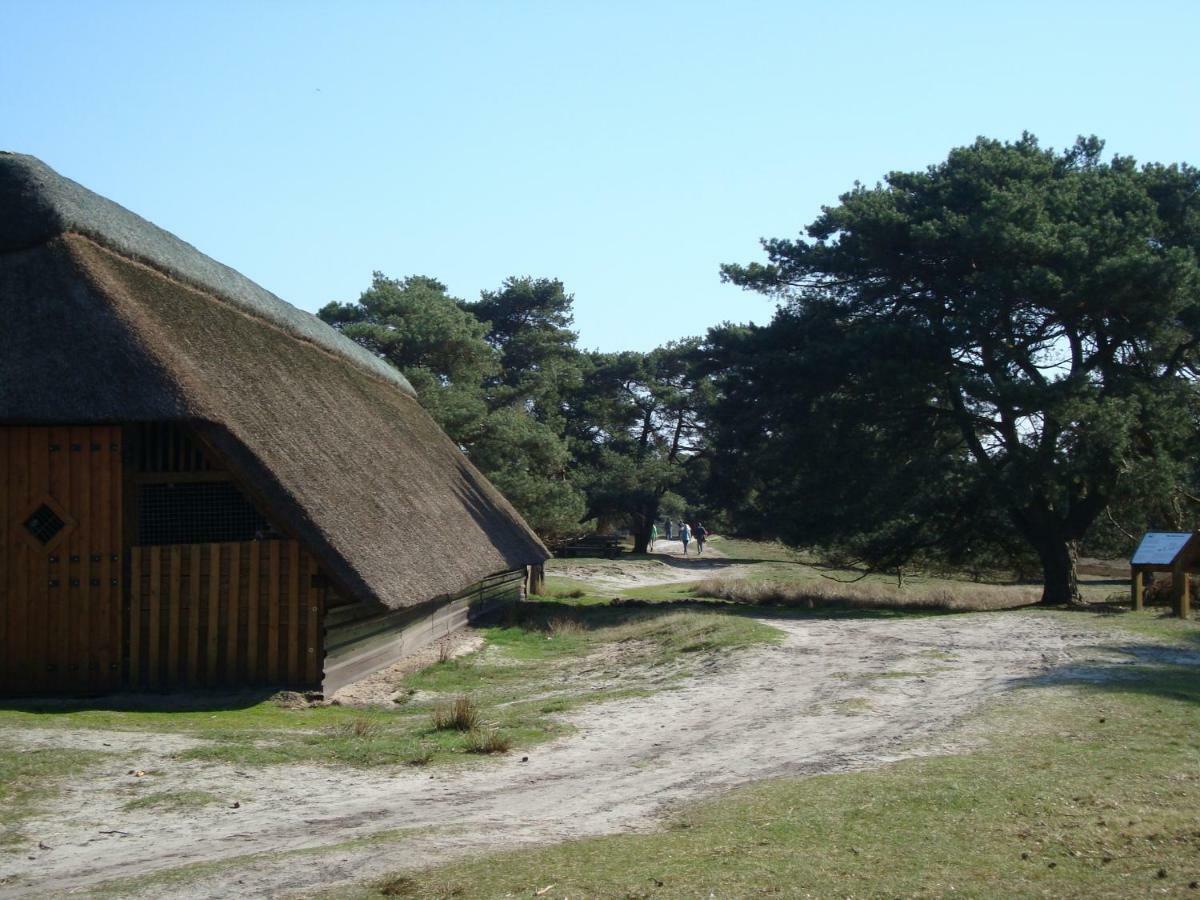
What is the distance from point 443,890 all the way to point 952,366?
23140 mm

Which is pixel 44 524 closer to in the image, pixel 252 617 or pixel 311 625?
pixel 252 617

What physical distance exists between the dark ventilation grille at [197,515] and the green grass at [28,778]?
435cm

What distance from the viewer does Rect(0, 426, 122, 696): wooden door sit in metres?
13.3

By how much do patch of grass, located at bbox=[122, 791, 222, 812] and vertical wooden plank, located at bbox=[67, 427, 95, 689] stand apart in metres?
5.10

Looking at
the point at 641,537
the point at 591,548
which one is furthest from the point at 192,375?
the point at 641,537

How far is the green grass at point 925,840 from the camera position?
631 cm

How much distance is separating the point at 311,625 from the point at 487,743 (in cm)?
387

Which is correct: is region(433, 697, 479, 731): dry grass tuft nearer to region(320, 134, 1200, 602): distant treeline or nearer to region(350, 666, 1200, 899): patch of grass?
region(350, 666, 1200, 899): patch of grass

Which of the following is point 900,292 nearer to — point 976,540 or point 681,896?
point 976,540

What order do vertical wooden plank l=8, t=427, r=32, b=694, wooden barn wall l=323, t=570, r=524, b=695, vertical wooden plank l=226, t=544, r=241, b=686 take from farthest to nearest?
wooden barn wall l=323, t=570, r=524, b=695 → vertical wooden plank l=226, t=544, r=241, b=686 → vertical wooden plank l=8, t=427, r=32, b=694

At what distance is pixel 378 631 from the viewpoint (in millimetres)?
16672

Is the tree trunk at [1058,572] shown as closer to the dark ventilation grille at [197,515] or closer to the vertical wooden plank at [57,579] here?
the dark ventilation grille at [197,515]

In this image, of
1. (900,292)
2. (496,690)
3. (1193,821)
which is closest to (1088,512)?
(900,292)

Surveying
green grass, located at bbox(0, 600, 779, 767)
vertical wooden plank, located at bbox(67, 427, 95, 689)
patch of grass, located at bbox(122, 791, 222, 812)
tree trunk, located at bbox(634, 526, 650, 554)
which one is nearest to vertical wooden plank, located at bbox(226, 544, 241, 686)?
green grass, located at bbox(0, 600, 779, 767)
